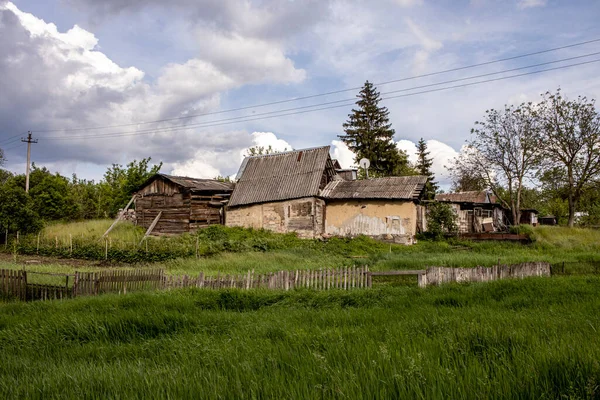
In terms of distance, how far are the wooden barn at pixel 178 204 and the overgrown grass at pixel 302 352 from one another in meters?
22.4

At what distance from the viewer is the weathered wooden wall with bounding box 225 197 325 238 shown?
2944cm

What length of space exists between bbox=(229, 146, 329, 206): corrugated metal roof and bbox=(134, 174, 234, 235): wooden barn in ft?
5.62

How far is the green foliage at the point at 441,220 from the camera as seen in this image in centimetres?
2967

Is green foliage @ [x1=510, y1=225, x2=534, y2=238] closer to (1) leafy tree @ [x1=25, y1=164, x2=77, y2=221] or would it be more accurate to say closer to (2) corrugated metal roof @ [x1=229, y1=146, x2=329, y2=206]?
(2) corrugated metal roof @ [x1=229, y1=146, x2=329, y2=206]

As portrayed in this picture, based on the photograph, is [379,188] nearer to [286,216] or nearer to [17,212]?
[286,216]

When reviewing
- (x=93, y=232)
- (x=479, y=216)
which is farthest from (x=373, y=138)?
(x=93, y=232)

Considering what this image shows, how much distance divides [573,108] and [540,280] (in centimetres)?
3007

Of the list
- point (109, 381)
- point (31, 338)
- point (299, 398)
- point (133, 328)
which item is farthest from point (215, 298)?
point (299, 398)

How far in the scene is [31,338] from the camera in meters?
6.61

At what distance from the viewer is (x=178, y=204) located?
1243 inches

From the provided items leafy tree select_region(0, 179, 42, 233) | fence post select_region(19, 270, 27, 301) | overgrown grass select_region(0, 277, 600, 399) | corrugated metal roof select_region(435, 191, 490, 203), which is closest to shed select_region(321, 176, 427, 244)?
overgrown grass select_region(0, 277, 600, 399)

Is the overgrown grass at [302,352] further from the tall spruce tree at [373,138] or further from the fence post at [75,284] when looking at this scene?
the tall spruce tree at [373,138]

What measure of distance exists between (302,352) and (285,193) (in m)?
26.5

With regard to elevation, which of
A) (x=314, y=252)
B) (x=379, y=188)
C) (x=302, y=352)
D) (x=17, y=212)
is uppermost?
(x=379, y=188)
